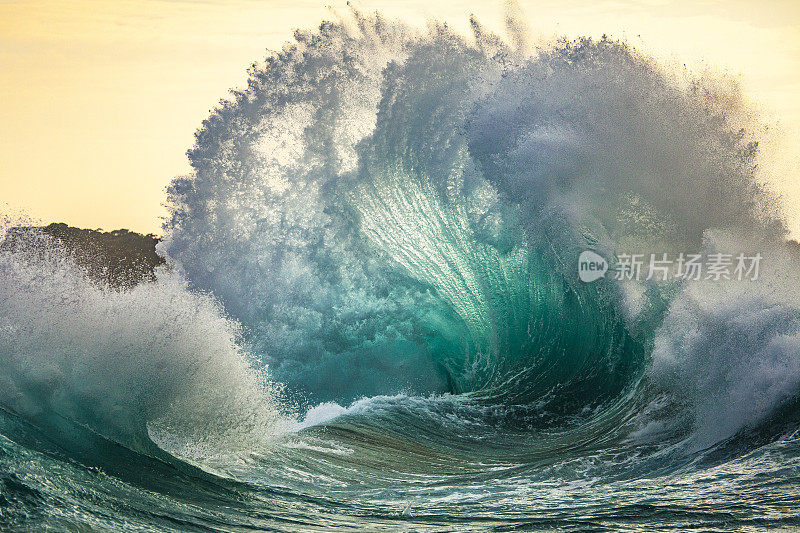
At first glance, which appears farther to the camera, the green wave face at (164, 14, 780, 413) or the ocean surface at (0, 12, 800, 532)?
the green wave face at (164, 14, 780, 413)

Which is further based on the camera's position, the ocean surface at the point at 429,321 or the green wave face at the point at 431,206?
the green wave face at the point at 431,206

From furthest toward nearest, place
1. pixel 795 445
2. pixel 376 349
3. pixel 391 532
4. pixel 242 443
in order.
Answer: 1. pixel 376 349
2. pixel 242 443
3. pixel 795 445
4. pixel 391 532

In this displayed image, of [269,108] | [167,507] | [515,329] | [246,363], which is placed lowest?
[167,507]

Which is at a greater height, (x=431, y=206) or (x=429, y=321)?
(x=431, y=206)

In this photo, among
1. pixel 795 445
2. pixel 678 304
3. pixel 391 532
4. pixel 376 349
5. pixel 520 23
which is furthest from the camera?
pixel 376 349

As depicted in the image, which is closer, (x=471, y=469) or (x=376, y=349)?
(x=471, y=469)

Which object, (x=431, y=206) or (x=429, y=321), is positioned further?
(x=429, y=321)

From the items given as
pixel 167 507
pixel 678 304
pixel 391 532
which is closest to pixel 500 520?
pixel 391 532

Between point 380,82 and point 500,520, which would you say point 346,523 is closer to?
point 500,520
